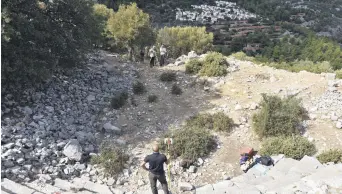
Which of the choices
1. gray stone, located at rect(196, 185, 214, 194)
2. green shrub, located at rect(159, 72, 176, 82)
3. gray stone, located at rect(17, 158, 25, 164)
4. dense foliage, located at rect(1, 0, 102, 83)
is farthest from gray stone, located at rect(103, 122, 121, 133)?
green shrub, located at rect(159, 72, 176, 82)

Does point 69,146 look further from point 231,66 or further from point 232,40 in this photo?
point 232,40

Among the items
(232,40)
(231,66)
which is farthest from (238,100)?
(232,40)

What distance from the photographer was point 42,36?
44.4 ft

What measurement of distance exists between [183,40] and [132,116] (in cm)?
1334

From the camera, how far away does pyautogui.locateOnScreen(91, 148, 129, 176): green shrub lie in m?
11.3

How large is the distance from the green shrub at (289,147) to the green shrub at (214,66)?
6309 mm

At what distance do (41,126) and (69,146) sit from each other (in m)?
1.33

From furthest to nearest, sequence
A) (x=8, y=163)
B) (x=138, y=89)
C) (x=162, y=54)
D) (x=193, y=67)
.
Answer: (x=162, y=54)
(x=193, y=67)
(x=138, y=89)
(x=8, y=163)

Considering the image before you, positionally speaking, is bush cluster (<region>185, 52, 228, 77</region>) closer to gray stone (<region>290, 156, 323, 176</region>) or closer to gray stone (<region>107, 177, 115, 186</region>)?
gray stone (<region>290, 156, 323, 176</region>)

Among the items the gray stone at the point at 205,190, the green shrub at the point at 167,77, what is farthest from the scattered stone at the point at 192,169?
the green shrub at the point at 167,77

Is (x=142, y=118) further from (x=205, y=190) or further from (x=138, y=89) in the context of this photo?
(x=205, y=190)

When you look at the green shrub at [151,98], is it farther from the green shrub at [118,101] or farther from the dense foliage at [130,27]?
the dense foliage at [130,27]

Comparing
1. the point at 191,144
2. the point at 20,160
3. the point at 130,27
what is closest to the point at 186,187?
the point at 191,144

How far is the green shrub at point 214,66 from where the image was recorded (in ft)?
61.4
